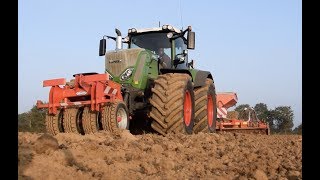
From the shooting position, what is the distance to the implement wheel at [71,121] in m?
6.98

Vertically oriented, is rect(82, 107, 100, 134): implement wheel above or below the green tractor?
below

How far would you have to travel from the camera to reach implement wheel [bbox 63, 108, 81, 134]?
22.9ft

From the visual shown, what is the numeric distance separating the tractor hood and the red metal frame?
0.93 meters

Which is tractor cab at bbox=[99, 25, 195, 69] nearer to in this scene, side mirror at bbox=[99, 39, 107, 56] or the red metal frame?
side mirror at bbox=[99, 39, 107, 56]

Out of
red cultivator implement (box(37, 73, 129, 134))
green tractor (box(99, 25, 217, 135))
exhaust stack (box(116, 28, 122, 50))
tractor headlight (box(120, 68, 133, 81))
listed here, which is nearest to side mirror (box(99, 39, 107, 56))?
green tractor (box(99, 25, 217, 135))

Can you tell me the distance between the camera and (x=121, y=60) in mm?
8336

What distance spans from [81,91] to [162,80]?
148 centimetres

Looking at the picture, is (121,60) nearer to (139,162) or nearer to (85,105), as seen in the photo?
(85,105)

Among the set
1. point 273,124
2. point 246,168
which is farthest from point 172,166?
point 273,124

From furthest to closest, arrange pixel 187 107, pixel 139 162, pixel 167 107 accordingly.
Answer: pixel 187 107 → pixel 167 107 → pixel 139 162

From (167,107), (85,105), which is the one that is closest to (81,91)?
(85,105)
